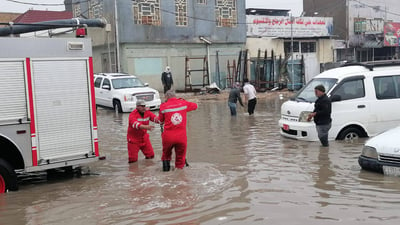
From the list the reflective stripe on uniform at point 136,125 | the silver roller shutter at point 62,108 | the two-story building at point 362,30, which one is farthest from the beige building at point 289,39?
the silver roller shutter at point 62,108

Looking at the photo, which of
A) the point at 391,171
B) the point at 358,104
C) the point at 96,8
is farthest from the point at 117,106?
the point at 391,171

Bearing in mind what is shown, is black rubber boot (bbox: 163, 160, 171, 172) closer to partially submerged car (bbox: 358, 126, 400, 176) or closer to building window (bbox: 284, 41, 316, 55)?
partially submerged car (bbox: 358, 126, 400, 176)

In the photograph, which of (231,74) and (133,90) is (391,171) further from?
(231,74)

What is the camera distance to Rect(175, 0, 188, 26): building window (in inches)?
1230

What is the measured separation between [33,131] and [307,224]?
169 inches

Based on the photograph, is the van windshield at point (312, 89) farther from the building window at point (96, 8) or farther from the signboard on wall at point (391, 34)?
the signboard on wall at point (391, 34)

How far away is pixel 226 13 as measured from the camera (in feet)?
110

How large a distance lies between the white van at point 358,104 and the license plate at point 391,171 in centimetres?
324

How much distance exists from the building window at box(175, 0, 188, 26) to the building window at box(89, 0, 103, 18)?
499 centimetres

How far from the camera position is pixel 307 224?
521cm

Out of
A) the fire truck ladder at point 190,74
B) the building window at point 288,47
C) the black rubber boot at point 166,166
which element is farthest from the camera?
the building window at point 288,47

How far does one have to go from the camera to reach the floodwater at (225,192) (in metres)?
5.63

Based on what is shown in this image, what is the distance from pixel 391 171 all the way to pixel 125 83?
15.5 meters

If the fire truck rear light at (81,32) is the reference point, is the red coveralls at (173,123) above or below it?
below
